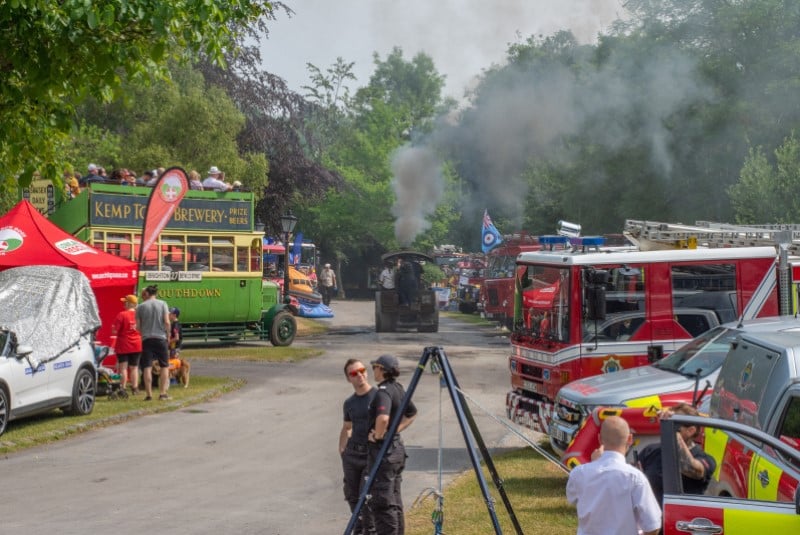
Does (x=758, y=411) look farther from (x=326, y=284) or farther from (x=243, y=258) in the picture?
(x=326, y=284)

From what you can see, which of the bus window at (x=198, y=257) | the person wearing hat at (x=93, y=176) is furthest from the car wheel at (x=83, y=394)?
the bus window at (x=198, y=257)

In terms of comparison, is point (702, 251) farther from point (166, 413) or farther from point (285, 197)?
point (285, 197)

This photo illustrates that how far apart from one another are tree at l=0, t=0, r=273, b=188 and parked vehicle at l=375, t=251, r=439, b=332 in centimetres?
1901

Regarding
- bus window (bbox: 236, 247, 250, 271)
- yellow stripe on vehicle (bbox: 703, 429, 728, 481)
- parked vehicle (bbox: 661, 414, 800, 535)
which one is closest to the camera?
parked vehicle (bbox: 661, 414, 800, 535)

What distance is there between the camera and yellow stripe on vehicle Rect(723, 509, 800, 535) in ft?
17.3

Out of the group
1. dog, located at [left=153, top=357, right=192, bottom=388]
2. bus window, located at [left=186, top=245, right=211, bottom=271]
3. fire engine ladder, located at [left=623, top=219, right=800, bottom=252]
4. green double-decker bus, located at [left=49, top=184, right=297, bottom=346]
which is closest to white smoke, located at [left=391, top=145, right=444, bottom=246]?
green double-decker bus, located at [left=49, top=184, right=297, bottom=346]

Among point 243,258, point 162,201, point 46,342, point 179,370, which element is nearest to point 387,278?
point 243,258

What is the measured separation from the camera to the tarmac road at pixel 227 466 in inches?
405

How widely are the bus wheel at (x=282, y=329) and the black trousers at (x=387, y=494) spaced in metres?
20.7

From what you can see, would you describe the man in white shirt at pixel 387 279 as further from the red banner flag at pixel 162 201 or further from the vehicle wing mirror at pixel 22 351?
the vehicle wing mirror at pixel 22 351

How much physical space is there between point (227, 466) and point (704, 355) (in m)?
5.63

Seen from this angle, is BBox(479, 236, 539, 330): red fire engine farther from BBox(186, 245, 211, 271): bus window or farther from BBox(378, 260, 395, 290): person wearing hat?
BBox(186, 245, 211, 271): bus window

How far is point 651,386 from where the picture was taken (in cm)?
1110

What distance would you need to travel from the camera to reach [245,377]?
22.5 metres
